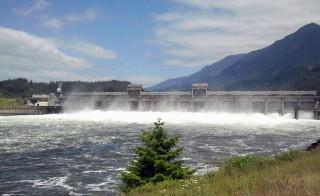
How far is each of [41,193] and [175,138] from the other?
9827 millimetres

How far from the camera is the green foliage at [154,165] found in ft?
60.8

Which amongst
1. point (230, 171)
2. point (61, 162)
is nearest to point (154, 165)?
point (230, 171)

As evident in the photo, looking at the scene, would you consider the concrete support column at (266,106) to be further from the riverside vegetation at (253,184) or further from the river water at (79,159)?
the riverside vegetation at (253,184)

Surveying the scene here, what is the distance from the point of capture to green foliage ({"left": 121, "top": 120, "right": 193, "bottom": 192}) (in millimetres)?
18531

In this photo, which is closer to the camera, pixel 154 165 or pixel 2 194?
pixel 154 165

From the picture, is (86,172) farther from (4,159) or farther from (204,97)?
(204,97)

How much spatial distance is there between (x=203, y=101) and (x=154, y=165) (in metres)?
105

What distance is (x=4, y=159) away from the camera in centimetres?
3716

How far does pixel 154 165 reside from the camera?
18547 millimetres

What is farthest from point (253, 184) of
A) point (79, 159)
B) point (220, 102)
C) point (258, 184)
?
point (220, 102)

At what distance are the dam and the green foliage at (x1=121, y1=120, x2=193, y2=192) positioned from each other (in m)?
91.7

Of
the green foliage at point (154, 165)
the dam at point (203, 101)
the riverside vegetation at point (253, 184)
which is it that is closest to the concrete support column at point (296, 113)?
the dam at point (203, 101)

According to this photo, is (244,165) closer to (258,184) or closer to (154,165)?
(154,165)

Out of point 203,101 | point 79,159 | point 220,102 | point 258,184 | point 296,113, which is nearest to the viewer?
point 258,184
